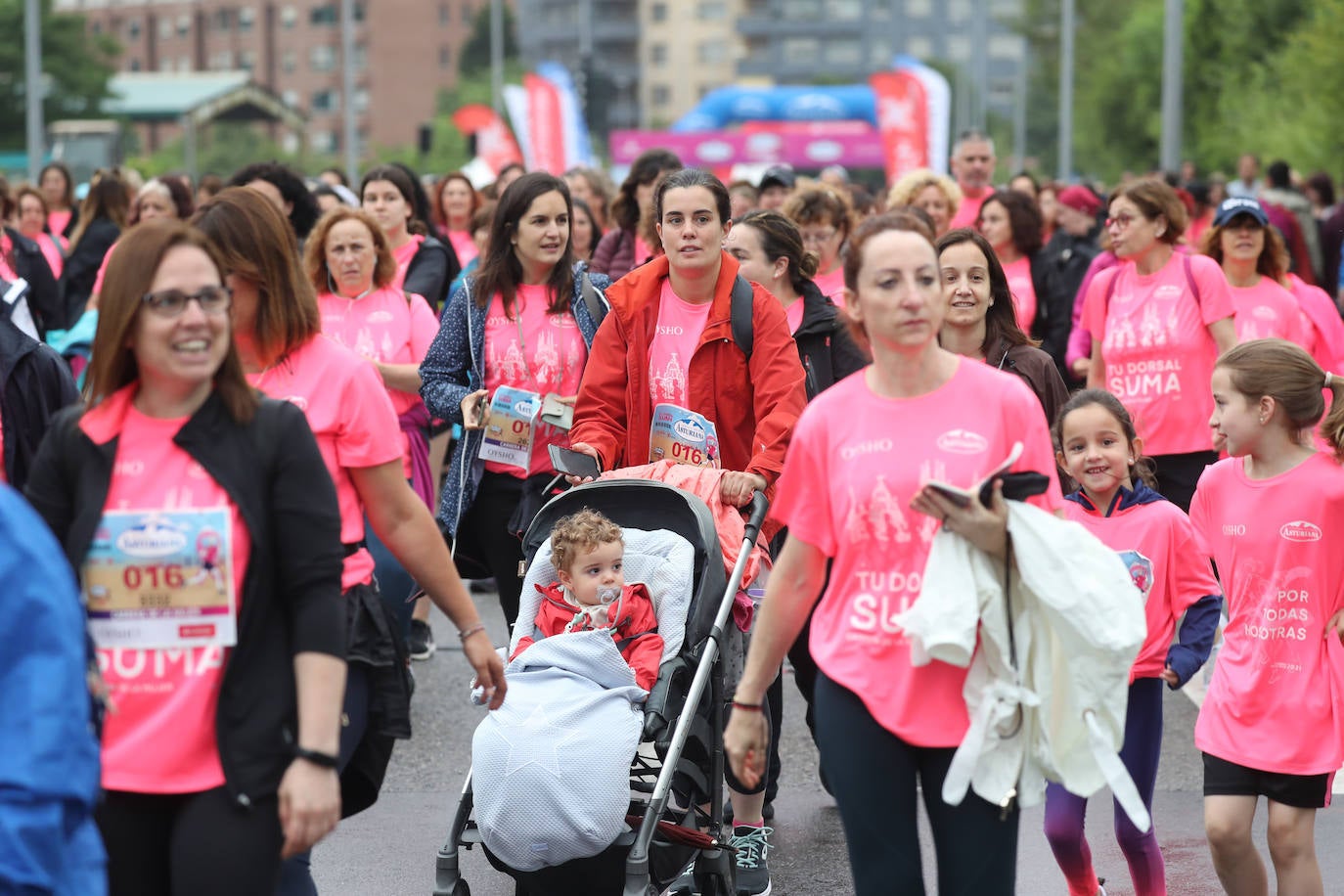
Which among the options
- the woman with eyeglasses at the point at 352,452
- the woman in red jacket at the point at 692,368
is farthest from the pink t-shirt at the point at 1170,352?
the woman with eyeglasses at the point at 352,452

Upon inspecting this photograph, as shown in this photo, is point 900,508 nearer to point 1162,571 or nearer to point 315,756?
point 315,756

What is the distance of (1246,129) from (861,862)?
1188 inches

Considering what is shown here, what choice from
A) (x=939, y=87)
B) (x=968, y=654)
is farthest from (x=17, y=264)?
(x=939, y=87)

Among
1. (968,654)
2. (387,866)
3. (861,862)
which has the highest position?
(968,654)

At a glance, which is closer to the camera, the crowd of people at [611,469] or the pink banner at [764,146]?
the crowd of people at [611,469]

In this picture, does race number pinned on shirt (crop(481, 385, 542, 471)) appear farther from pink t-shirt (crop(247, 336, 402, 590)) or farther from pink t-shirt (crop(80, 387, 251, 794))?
pink t-shirt (crop(80, 387, 251, 794))

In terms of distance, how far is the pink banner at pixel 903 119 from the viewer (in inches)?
923

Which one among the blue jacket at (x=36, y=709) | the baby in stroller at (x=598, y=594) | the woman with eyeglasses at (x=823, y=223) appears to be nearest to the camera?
the blue jacket at (x=36, y=709)

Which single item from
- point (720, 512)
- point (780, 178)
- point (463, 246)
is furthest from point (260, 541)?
point (463, 246)

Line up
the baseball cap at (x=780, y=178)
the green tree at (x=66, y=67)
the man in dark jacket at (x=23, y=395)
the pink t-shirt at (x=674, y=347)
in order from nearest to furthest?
the man in dark jacket at (x=23, y=395) → the pink t-shirt at (x=674, y=347) → the baseball cap at (x=780, y=178) → the green tree at (x=66, y=67)

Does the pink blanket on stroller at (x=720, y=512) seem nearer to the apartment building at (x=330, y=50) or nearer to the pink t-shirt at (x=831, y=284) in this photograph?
the pink t-shirt at (x=831, y=284)

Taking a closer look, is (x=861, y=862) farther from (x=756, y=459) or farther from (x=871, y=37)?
(x=871, y=37)

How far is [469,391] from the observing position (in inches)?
263

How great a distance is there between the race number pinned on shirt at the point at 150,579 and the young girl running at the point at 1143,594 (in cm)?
257
